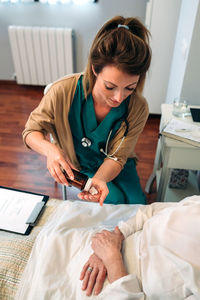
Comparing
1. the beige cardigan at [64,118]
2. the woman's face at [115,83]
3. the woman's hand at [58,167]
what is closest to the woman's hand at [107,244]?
the woman's hand at [58,167]

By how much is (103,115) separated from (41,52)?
83.7 inches

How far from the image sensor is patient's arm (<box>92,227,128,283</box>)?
0.83 metres

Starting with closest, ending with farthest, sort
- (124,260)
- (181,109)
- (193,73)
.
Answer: (124,260)
(181,109)
(193,73)

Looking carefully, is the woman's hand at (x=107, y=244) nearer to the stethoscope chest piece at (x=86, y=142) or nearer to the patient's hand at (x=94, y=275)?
the patient's hand at (x=94, y=275)

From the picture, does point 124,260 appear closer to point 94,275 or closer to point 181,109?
point 94,275

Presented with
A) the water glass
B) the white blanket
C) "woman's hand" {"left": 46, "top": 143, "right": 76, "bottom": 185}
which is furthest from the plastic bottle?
the water glass

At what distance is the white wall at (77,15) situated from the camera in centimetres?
276

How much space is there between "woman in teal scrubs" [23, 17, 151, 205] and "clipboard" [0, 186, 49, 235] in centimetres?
23

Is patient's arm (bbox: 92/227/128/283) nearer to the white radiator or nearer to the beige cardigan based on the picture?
the beige cardigan

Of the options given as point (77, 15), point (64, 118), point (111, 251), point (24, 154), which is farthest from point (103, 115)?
point (77, 15)

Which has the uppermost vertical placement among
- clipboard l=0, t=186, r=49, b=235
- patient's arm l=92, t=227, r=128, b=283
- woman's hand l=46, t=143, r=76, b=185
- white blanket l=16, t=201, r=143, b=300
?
woman's hand l=46, t=143, r=76, b=185

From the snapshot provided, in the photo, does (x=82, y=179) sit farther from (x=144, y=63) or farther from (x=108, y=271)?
(x=144, y=63)

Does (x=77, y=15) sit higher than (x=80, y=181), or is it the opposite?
(x=77, y=15)

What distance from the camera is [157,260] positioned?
2.62 feet
